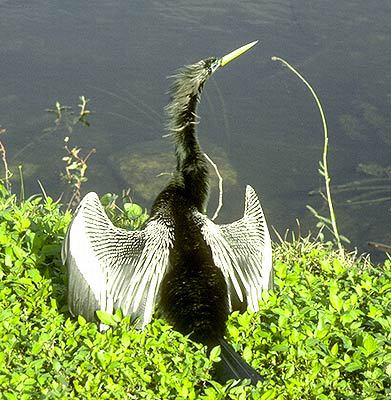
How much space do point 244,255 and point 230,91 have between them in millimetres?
4949

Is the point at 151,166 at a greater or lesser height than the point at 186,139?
lesser

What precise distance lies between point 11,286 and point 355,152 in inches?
198

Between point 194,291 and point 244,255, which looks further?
point 244,255

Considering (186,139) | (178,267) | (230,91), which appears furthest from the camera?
(230,91)

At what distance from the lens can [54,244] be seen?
13.2 feet

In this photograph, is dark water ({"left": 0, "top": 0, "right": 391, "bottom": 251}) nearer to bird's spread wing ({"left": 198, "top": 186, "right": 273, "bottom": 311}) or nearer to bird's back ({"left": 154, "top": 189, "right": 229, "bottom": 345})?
bird's spread wing ({"left": 198, "top": 186, "right": 273, "bottom": 311})

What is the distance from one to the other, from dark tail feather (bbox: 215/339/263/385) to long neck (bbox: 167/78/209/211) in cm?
109

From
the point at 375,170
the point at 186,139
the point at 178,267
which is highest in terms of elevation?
the point at 186,139

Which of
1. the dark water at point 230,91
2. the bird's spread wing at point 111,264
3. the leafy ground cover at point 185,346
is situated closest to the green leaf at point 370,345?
the leafy ground cover at point 185,346

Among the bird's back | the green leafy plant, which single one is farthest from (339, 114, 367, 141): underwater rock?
the bird's back

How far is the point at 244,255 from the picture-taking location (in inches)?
151

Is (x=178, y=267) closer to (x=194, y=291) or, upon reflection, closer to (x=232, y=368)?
(x=194, y=291)

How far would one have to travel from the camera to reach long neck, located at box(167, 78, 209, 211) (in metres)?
4.10

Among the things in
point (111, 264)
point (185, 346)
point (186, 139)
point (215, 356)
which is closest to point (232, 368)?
point (215, 356)
